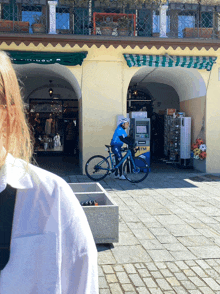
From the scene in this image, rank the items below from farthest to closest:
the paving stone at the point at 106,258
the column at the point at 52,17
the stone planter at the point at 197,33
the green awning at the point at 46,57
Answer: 1. the stone planter at the point at 197,33
2. the column at the point at 52,17
3. the green awning at the point at 46,57
4. the paving stone at the point at 106,258

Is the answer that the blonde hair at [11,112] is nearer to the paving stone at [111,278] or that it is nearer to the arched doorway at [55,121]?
the paving stone at [111,278]

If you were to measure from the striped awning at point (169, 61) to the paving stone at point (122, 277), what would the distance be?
27.3 ft

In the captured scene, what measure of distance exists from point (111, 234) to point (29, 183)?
3.66m

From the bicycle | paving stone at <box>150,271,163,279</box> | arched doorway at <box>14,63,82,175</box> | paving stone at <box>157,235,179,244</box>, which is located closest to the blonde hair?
paving stone at <box>150,271,163,279</box>

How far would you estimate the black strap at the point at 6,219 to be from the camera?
0.92 meters

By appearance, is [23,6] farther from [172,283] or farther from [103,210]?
[172,283]

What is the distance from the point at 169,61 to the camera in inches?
440

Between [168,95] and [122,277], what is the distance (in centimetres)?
1489

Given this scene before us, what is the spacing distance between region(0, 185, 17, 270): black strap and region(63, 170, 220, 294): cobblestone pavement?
2546 millimetres

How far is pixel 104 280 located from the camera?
3.49m

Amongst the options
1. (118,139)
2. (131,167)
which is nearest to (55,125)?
(118,139)

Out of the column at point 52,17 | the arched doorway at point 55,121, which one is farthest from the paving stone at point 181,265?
the arched doorway at point 55,121

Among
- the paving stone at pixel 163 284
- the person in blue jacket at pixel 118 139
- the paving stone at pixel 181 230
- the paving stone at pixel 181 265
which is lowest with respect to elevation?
the paving stone at pixel 181 230

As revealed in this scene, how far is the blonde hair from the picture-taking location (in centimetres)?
94
